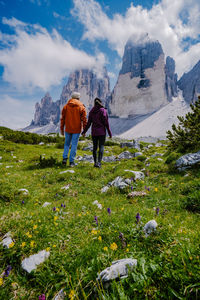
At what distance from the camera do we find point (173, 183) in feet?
18.5

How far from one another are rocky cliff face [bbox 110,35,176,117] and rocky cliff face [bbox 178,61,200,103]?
34.3 feet

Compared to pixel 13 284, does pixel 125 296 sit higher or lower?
higher

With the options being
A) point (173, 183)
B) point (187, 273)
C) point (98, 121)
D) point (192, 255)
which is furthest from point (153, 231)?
point (98, 121)

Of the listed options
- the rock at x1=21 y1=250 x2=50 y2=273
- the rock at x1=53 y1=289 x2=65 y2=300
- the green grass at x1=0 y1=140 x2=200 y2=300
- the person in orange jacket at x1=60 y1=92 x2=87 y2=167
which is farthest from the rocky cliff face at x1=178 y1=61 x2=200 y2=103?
the rock at x1=53 y1=289 x2=65 y2=300

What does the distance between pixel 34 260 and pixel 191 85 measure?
565 feet

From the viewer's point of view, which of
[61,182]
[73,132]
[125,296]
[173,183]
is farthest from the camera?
[73,132]

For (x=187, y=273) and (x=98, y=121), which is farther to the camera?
(x=98, y=121)

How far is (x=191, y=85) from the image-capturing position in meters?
138

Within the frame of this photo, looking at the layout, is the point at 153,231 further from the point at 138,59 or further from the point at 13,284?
the point at 138,59

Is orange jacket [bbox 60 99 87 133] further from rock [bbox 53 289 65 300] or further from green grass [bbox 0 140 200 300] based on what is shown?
rock [bbox 53 289 65 300]

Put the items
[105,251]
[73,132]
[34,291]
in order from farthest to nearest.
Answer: [73,132] → [105,251] → [34,291]

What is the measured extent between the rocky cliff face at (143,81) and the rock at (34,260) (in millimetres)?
152832

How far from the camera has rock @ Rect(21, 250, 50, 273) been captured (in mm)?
2100

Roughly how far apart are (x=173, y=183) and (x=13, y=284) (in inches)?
213
